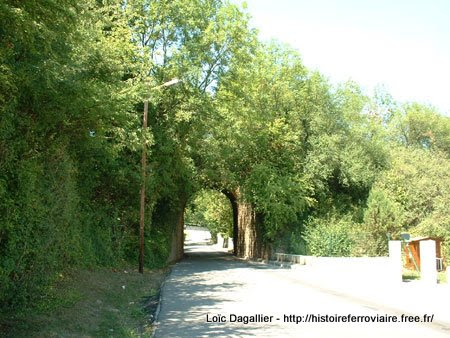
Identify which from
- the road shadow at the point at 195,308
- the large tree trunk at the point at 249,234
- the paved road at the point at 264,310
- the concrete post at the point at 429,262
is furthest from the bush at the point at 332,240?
the road shadow at the point at 195,308

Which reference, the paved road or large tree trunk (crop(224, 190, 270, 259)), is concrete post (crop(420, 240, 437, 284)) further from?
large tree trunk (crop(224, 190, 270, 259))

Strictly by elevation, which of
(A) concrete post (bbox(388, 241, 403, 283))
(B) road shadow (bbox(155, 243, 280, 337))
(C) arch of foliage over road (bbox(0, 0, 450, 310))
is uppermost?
(C) arch of foliage over road (bbox(0, 0, 450, 310))

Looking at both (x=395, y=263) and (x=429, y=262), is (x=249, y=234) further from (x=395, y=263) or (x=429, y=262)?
(x=429, y=262)

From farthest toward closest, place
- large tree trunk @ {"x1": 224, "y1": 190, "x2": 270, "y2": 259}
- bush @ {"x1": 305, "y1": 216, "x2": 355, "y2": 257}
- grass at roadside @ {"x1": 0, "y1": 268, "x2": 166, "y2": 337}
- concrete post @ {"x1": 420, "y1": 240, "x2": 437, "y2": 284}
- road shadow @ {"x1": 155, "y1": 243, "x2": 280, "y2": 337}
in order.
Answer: large tree trunk @ {"x1": 224, "y1": 190, "x2": 270, "y2": 259}
bush @ {"x1": 305, "y1": 216, "x2": 355, "y2": 257}
concrete post @ {"x1": 420, "y1": 240, "x2": 437, "y2": 284}
road shadow @ {"x1": 155, "y1": 243, "x2": 280, "y2": 337}
grass at roadside @ {"x1": 0, "y1": 268, "x2": 166, "y2": 337}

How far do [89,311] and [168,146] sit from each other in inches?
578

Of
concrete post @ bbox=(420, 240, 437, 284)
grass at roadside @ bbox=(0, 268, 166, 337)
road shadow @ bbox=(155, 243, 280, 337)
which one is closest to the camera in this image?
grass at roadside @ bbox=(0, 268, 166, 337)

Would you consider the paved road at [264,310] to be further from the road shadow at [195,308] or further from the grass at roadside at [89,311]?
the grass at roadside at [89,311]

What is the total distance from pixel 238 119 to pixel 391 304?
21190 millimetres

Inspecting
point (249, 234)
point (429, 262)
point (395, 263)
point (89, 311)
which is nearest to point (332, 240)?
point (395, 263)

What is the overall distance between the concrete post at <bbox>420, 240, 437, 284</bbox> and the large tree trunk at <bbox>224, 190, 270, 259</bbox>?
18.0 metres

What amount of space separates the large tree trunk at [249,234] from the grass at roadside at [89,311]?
20.1m

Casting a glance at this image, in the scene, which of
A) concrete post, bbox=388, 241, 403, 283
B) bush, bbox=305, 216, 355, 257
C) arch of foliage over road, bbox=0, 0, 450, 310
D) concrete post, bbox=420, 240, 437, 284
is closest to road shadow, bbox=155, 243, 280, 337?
arch of foliage over road, bbox=0, 0, 450, 310

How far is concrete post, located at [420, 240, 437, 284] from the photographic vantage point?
16.2 m

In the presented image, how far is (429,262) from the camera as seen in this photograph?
1633cm
